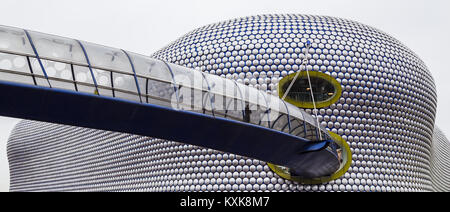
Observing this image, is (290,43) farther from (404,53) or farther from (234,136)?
(234,136)

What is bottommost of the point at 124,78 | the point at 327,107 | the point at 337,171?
the point at 337,171

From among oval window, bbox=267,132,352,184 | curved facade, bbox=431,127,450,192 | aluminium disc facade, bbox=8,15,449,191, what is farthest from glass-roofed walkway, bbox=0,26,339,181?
curved facade, bbox=431,127,450,192

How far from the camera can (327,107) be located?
707 inches

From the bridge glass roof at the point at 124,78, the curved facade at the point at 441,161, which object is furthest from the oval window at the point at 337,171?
the curved facade at the point at 441,161

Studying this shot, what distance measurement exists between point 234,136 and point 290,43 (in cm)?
982

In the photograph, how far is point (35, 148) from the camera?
37.1 metres

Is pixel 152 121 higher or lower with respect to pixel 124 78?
lower

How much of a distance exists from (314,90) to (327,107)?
125 centimetres

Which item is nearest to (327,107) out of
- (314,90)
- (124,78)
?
(314,90)

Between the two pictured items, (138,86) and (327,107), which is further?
(327,107)

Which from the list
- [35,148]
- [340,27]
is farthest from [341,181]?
[35,148]

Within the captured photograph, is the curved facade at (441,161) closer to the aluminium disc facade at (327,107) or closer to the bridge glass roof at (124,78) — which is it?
the aluminium disc facade at (327,107)

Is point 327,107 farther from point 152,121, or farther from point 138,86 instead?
point 138,86

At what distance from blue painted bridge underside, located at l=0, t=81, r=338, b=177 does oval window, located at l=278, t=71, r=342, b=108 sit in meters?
6.03
